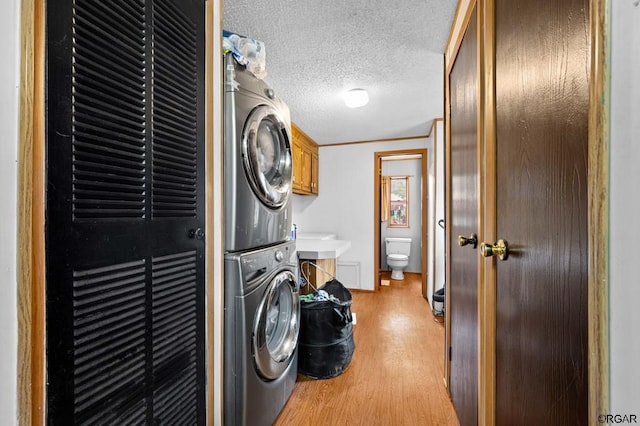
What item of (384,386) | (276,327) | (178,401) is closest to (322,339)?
(276,327)

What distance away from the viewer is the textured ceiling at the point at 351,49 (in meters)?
1.42

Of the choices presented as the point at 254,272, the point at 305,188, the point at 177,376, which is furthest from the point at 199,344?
the point at 305,188

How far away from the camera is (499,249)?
845 mm

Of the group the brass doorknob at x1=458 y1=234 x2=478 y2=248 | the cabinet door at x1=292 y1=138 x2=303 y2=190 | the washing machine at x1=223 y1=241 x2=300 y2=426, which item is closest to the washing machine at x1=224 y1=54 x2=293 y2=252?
the washing machine at x1=223 y1=241 x2=300 y2=426

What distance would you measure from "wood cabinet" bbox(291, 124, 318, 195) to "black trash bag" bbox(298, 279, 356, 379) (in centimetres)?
182

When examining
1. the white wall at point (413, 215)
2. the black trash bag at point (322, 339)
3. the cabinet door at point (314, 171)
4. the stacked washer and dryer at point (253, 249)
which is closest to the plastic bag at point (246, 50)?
the stacked washer and dryer at point (253, 249)

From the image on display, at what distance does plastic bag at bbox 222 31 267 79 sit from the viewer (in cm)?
122

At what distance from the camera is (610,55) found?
0.35 m

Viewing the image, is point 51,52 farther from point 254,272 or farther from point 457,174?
point 457,174

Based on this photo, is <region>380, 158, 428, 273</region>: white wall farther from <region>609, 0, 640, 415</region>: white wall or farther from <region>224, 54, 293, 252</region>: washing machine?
<region>609, 0, 640, 415</region>: white wall

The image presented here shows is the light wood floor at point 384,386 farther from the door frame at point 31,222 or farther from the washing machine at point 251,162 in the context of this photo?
the door frame at point 31,222

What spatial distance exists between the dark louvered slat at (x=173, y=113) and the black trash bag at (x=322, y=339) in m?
1.16

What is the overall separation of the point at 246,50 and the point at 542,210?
1.37m

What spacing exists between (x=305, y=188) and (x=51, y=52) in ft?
10.3
